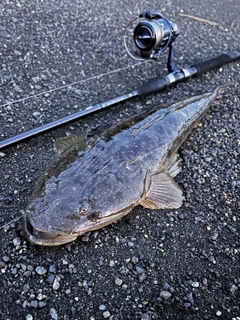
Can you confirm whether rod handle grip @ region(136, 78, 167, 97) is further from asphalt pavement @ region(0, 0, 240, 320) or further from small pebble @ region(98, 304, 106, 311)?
small pebble @ region(98, 304, 106, 311)

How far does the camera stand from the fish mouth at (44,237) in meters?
2.58

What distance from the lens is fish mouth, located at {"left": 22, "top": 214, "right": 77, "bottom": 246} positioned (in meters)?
2.58

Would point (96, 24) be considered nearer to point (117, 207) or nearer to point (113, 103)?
point (113, 103)

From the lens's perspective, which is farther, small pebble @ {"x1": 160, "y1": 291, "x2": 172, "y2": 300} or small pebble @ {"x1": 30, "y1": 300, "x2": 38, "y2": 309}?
small pebble @ {"x1": 160, "y1": 291, "x2": 172, "y2": 300}

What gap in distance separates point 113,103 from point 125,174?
4.27ft

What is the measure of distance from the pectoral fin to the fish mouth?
0.77m

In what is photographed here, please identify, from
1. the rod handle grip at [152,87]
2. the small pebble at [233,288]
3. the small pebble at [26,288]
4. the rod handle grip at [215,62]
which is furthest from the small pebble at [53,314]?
the rod handle grip at [215,62]

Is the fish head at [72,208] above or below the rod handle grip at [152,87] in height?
below

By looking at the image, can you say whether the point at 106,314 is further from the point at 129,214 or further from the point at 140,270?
the point at 129,214

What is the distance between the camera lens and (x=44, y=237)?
259 cm

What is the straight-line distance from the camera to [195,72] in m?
4.75

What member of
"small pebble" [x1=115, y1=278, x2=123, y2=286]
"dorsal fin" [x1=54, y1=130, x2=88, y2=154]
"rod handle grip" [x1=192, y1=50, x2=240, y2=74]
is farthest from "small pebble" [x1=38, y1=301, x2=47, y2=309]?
"rod handle grip" [x1=192, y1=50, x2=240, y2=74]

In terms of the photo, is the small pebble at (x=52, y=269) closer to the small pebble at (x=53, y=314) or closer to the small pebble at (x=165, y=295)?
the small pebble at (x=53, y=314)

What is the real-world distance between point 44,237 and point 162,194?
1.13m
